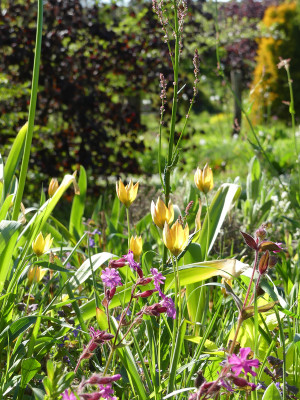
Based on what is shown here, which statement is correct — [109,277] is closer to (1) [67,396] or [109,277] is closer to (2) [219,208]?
(1) [67,396]

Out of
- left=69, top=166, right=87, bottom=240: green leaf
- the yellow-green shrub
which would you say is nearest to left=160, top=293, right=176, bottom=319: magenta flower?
left=69, top=166, right=87, bottom=240: green leaf

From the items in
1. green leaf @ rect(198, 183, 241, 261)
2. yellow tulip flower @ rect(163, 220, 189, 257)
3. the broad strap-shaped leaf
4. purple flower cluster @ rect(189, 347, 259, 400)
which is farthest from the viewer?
green leaf @ rect(198, 183, 241, 261)

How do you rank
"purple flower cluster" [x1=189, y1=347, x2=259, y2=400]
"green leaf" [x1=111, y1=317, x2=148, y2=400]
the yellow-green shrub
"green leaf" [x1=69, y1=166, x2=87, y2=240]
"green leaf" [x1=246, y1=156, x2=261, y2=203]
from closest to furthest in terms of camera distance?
"purple flower cluster" [x1=189, y1=347, x2=259, y2=400], "green leaf" [x1=111, y1=317, x2=148, y2=400], "green leaf" [x1=69, y1=166, x2=87, y2=240], "green leaf" [x1=246, y1=156, x2=261, y2=203], the yellow-green shrub

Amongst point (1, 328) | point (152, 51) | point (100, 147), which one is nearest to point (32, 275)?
point (1, 328)

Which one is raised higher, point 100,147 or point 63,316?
point 100,147

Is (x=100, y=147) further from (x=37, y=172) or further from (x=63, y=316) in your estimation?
(x=63, y=316)

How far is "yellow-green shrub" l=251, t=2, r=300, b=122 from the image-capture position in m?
10.5

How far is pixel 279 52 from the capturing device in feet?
35.3

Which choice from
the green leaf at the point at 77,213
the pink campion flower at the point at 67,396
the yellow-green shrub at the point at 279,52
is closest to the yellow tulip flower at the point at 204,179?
the pink campion flower at the point at 67,396

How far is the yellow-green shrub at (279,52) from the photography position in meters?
10.5

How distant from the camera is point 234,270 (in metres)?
1.33

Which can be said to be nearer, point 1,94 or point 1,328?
point 1,328

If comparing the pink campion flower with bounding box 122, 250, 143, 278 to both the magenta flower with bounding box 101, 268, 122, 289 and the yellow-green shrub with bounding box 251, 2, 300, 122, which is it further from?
the yellow-green shrub with bounding box 251, 2, 300, 122

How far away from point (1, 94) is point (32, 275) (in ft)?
11.4
